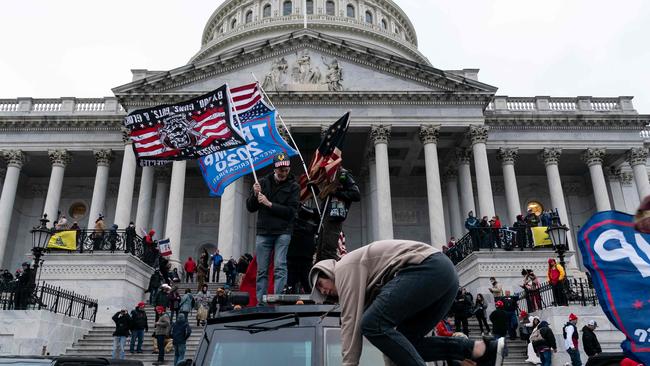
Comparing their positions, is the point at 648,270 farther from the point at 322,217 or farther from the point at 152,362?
the point at 152,362

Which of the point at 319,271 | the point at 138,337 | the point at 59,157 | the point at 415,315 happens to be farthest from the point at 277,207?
the point at 59,157

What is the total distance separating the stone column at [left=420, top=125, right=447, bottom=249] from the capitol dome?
881 inches

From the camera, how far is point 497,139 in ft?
120

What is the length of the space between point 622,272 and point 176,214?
28.2 meters

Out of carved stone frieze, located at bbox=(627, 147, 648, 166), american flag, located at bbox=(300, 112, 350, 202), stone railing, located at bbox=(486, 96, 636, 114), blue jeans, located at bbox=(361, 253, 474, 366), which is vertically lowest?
blue jeans, located at bbox=(361, 253, 474, 366)

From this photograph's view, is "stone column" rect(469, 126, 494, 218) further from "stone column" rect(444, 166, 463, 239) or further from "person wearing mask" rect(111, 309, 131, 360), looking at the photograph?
"person wearing mask" rect(111, 309, 131, 360)

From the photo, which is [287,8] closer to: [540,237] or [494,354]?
[540,237]

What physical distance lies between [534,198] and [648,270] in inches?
1513

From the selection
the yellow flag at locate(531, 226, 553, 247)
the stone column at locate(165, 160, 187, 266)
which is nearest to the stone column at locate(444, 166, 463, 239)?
the yellow flag at locate(531, 226, 553, 247)

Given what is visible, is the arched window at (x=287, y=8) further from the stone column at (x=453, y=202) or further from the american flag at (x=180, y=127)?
the american flag at (x=180, y=127)

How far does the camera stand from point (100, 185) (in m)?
35.0

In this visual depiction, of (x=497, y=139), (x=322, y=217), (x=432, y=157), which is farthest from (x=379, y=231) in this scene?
(x=322, y=217)

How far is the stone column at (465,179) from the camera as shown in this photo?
34.0 metres

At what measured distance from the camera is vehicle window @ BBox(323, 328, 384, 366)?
4.21m
